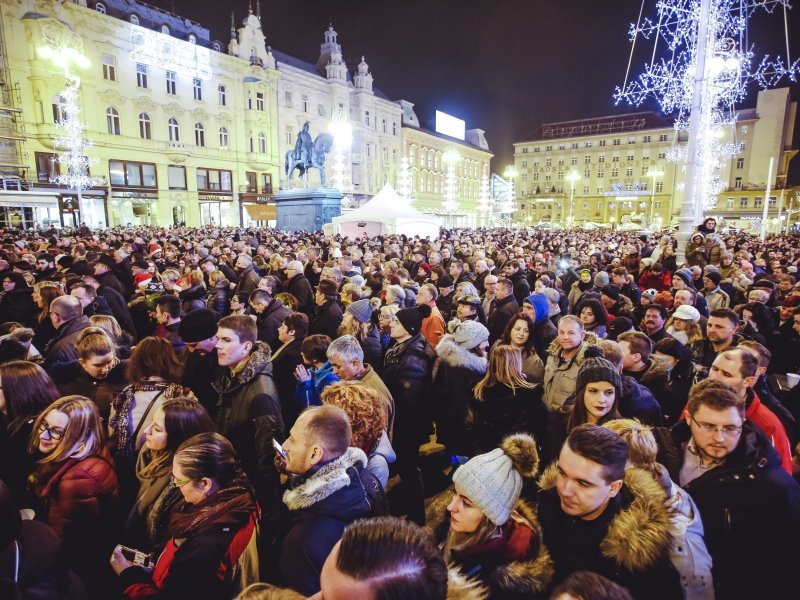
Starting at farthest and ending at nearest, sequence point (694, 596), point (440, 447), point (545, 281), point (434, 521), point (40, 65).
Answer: point (40, 65) → point (545, 281) → point (440, 447) → point (434, 521) → point (694, 596)

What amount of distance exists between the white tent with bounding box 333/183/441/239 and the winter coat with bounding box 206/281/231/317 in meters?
15.8

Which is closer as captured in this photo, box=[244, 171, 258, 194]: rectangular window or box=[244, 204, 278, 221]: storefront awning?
Result: box=[244, 204, 278, 221]: storefront awning

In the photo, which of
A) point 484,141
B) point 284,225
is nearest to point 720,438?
point 284,225

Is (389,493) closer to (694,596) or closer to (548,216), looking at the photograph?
(694,596)

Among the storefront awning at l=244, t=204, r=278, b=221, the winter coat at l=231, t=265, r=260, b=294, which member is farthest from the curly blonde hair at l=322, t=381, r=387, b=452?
the storefront awning at l=244, t=204, r=278, b=221

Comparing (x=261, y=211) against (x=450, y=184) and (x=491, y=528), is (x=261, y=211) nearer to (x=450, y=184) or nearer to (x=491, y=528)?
(x=450, y=184)

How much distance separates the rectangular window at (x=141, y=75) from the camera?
34.0 metres

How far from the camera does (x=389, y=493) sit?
4.50 metres

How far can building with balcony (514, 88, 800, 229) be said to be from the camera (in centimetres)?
6662

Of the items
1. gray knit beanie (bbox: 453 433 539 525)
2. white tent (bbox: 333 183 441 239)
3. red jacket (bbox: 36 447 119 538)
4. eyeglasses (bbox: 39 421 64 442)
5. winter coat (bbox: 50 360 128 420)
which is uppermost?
white tent (bbox: 333 183 441 239)

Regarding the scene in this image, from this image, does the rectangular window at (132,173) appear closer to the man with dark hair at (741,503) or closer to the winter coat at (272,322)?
the winter coat at (272,322)

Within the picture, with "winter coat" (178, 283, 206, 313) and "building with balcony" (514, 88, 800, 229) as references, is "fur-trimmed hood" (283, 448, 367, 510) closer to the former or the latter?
"winter coat" (178, 283, 206, 313)

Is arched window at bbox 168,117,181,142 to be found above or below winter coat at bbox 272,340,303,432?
above

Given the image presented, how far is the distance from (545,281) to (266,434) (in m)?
5.36
